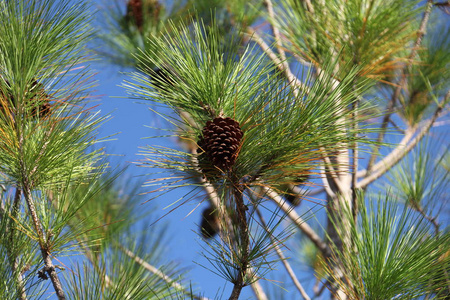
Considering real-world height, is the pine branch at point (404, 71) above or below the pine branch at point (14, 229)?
above

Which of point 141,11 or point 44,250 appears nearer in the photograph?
point 44,250

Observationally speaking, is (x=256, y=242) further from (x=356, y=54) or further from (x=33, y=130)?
(x=356, y=54)

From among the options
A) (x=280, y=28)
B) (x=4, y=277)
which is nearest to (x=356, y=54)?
(x=280, y=28)

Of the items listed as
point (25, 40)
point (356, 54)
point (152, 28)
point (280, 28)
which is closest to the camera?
point (25, 40)

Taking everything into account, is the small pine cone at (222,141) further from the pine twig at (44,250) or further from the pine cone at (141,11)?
the pine cone at (141,11)

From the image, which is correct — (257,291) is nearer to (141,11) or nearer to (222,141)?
(222,141)

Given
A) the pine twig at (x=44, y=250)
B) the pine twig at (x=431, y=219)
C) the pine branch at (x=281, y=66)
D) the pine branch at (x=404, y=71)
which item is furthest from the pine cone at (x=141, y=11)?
the pine twig at (x=44, y=250)

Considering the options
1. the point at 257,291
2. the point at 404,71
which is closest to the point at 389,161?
the point at 404,71

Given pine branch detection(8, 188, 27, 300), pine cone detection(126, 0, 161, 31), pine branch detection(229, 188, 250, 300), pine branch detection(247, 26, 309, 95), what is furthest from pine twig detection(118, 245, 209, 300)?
pine cone detection(126, 0, 161, 31)
